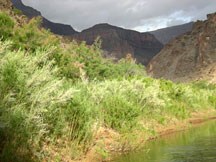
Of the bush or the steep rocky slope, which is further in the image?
the steep rocky slope

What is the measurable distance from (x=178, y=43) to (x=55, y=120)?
121 metres

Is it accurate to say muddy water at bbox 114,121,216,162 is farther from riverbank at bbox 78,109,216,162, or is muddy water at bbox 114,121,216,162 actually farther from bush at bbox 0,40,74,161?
bush at bbox 0,40,74,161

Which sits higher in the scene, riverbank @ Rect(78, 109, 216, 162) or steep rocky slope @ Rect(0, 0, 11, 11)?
steep rocky slope @ Rect(0, 0, 11, 11)

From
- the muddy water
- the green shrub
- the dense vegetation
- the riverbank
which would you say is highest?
the green shrub

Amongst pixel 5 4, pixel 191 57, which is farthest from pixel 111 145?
pixel 191 57

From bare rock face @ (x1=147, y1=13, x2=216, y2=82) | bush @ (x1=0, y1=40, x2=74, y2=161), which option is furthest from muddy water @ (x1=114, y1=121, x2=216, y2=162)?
bare rock face @ (x1=147, y1=13, x2=216, y2=82)

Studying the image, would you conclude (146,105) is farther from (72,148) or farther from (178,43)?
(178,43)

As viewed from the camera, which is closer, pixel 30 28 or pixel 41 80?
pixel 41 80

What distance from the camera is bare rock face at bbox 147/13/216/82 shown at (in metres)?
112

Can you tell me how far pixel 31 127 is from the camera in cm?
1351

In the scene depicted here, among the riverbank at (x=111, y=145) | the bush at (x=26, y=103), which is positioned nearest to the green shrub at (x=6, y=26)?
the riverbank at (x=111, y=145)

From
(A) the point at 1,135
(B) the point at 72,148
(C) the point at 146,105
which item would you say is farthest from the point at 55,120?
(C) the point at 146,105

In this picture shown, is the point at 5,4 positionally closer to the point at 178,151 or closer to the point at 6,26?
the point at 6,26

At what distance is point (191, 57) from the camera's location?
399ft
